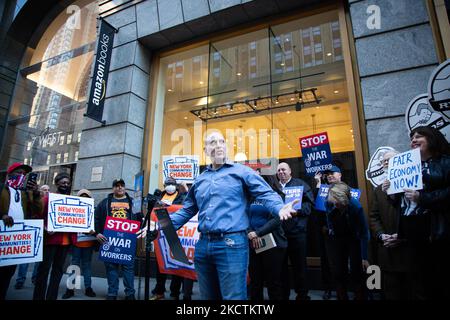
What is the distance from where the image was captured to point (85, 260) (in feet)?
18.6

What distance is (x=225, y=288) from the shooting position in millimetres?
2432

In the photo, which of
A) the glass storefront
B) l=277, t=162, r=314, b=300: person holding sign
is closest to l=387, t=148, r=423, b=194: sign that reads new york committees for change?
l=277, t=162, r=314, b=300: person holding sign

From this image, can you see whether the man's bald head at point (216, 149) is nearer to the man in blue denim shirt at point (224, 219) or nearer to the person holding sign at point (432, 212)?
the man in blue denim shirt at point (224, 219)

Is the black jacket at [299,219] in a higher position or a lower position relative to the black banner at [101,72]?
lower

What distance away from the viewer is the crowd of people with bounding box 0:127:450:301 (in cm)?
260

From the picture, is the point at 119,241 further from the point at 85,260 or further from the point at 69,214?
the point at 85,260

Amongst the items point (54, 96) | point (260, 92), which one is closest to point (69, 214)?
point (260, 92)

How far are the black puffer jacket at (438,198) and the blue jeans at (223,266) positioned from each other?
1.85 meters

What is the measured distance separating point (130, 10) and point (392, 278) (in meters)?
9.68

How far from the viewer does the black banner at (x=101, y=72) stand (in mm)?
8125

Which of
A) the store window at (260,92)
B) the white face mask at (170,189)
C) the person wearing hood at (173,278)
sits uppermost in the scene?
the store window at (260,92)

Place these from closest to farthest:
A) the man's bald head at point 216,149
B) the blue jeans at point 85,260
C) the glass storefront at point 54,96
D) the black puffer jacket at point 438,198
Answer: the black puffer jacket at point 438,198 → the man's bald head at point 216,149 → the blue jeans at point 85,260 → the glass storefront at point 54,96

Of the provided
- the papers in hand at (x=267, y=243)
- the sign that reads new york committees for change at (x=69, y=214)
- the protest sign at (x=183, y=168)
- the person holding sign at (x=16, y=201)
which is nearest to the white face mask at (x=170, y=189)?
the protest sign at (x=183, y=168)

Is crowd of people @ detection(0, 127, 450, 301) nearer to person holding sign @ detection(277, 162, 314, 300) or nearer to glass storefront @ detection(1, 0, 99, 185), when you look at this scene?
person holding sign @ detection(277, 162, 314, 300)
